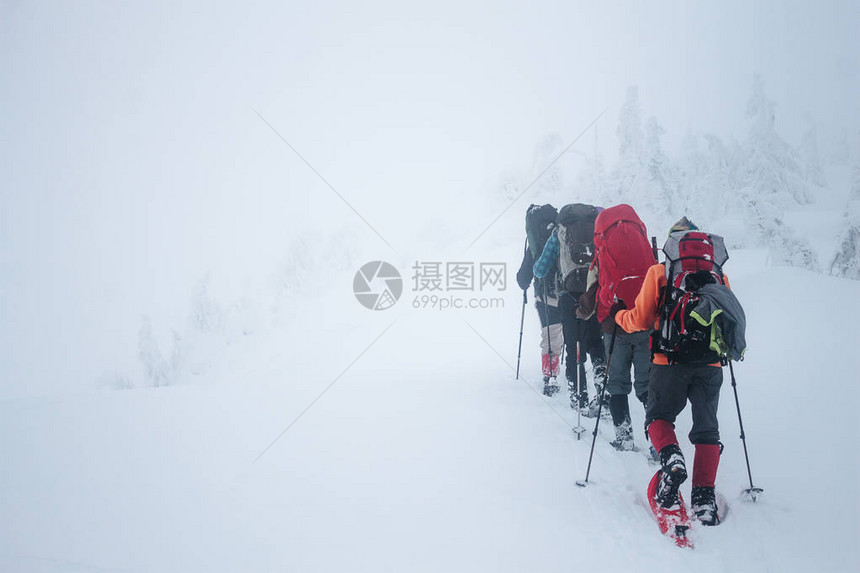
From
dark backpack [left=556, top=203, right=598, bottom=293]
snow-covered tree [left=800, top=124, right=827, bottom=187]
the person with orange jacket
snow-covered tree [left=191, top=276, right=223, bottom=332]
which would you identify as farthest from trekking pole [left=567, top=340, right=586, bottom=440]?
snow-covered tree [left=191, top=276, right=223, bottom=332]

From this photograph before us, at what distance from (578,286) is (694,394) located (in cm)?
216

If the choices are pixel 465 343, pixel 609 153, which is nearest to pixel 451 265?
pixel 465 343

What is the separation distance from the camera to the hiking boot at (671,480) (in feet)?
10.1

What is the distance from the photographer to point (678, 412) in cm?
336

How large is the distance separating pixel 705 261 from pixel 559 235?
2.41m

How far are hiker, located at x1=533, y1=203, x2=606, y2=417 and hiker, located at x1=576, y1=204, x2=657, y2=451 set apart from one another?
1.62 feet

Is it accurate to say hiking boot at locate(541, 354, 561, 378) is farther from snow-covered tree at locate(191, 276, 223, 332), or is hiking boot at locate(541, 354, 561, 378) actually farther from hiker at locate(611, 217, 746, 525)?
snow-covered tree at locate(191, 276, 223, 332)

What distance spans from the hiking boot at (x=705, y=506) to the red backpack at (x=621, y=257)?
173cm

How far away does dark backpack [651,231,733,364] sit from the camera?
123 inches

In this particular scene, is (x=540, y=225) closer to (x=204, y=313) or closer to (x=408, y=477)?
(x=408, y=477)

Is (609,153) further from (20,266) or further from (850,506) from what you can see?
(20,266)

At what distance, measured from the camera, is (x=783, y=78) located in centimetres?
2394

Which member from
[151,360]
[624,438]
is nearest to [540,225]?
[624,438]

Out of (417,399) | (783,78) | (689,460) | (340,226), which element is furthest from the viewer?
(340,226)
